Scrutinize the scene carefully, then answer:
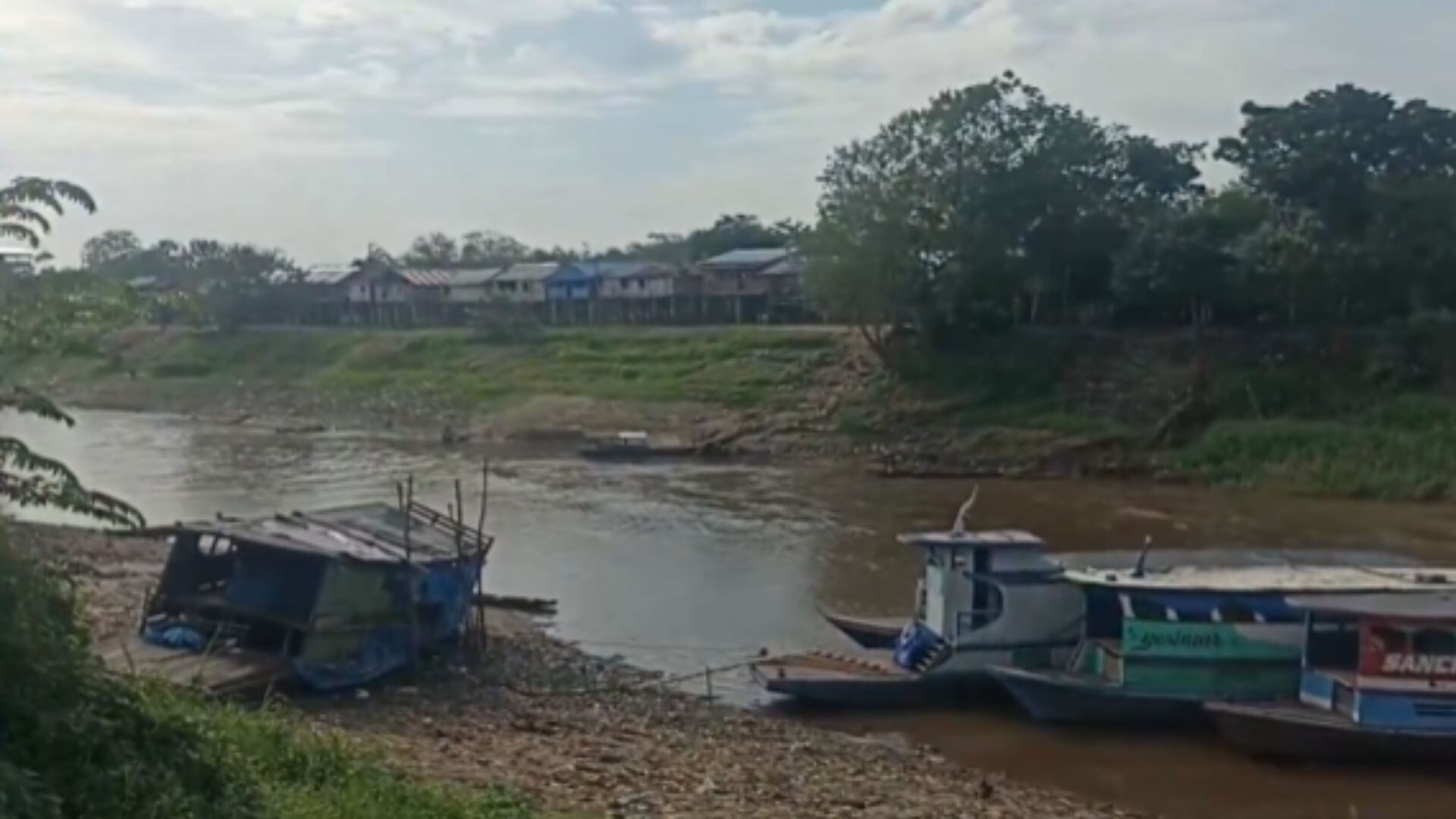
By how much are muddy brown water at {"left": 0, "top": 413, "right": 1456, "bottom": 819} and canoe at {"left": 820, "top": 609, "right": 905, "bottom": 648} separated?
0.71m

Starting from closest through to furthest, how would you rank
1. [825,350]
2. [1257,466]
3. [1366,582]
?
[1366,582] → [1257,466] → [825,350]

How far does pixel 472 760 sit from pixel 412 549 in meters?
5.90

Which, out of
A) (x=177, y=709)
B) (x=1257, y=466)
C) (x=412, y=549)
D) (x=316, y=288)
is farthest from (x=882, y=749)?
(x=316, y=288)

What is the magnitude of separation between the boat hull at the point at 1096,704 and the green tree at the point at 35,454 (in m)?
12.8

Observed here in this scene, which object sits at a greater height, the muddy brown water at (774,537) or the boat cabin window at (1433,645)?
the boat cabin window at (1433,645)

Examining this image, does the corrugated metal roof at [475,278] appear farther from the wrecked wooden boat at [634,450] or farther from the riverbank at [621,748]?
the riverbank at [621,748]

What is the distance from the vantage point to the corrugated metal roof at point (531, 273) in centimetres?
8900

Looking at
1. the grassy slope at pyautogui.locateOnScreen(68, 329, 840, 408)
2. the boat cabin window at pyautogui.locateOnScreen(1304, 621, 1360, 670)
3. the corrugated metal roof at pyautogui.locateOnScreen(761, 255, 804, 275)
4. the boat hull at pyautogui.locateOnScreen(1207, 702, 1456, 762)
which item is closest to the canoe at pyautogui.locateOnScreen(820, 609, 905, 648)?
the boat hull at pyautogui.locateOnScreen(1207, 702, 1456, 762)

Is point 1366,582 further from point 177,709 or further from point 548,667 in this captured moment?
point 177,709

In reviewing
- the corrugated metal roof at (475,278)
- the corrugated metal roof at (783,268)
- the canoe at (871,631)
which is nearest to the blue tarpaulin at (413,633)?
the canoe at (871,631)

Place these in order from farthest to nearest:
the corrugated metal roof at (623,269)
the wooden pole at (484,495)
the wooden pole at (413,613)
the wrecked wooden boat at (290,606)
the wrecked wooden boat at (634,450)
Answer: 1. the corrugated metal roof at (623,269)
2. the wrecked wooden boat at (634,450)
3. the wooden pole at (484,495)
4. the wooden pole at (413,613)
5. the wrecked wooden boat at (290,606)

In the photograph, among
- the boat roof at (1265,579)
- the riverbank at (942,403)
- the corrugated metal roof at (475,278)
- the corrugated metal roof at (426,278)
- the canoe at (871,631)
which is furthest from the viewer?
the corrugated metal roof at (426,278)

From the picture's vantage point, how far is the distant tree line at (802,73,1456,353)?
47.6 meters

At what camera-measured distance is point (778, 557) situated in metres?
31.7
